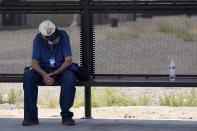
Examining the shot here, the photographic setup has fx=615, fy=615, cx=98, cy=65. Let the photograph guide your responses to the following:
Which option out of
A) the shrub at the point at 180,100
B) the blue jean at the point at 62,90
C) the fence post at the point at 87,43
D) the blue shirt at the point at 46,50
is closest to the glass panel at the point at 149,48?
the fence post at the point at 87,43

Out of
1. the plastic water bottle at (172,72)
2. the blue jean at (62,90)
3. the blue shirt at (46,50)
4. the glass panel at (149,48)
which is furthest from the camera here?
the glass panel at (149,48)

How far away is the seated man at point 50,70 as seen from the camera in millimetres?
7277

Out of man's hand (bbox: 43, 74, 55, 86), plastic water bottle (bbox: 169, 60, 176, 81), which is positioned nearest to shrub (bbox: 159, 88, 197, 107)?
plastic water bottle (bbox: 169, 60, 176, 81)

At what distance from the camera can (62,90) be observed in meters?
7.25

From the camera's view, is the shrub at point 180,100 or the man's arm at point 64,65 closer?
the man's arm at point 64,65

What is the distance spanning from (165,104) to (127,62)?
7.13ft

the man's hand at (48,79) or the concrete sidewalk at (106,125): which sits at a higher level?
the man's hand at (48,79)

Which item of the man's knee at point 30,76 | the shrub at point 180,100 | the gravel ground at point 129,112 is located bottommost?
the gravel ground at point 129,112

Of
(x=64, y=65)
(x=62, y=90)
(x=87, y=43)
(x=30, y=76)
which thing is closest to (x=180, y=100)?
(x=87, y=43)

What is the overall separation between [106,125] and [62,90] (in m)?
0.72

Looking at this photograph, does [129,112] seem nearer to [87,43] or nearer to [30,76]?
[87,43]

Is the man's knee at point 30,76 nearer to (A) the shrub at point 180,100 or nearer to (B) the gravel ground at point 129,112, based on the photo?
(B) the gravel ground at point 129,112

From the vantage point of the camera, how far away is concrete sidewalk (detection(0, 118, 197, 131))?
7266 millimetres

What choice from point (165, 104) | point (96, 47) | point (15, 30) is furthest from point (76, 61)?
point (165, 104)
